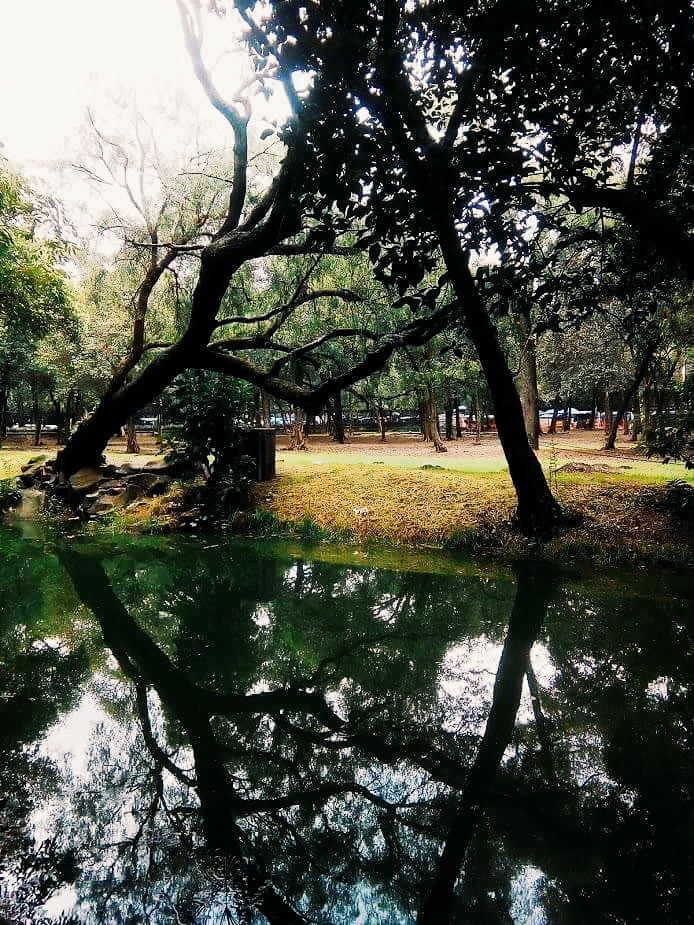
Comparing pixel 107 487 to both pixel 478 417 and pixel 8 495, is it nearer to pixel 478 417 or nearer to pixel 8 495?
pixel 8 495

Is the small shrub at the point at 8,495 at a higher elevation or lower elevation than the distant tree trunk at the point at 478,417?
lower

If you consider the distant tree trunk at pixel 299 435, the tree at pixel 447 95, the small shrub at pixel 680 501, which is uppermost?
the tree at pixel 447 95

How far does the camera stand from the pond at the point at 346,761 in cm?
202

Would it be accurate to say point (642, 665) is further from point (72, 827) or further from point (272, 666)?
point (72, 827)

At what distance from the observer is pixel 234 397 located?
10477 mm

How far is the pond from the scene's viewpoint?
2.02 metres

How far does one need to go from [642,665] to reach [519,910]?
2631 millimetres

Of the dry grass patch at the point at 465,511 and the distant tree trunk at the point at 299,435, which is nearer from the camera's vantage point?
the dry grass patch at the point at 465,511

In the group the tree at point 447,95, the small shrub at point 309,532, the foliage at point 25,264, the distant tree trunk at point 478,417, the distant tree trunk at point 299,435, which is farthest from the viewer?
the distant tree trunk at point 478,417

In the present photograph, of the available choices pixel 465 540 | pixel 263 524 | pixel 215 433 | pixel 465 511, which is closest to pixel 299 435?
pixel 215 433

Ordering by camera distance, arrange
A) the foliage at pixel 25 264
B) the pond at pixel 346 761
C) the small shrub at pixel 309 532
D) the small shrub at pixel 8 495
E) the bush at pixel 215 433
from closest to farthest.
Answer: the pond at pixel 346 761 < the small shrub at pixel 309 532 < the foliage at pixel 25 264 < the bush at pixel 215 433 < the small shrub at pixel 8 495

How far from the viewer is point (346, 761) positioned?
2.86m

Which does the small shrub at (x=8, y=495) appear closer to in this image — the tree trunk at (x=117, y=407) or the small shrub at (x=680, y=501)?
the tree trunk at (x=117, y=407)

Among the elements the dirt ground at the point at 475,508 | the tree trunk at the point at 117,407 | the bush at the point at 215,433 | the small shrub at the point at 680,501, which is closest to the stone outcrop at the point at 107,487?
the tree trunk at the point at 117,407
